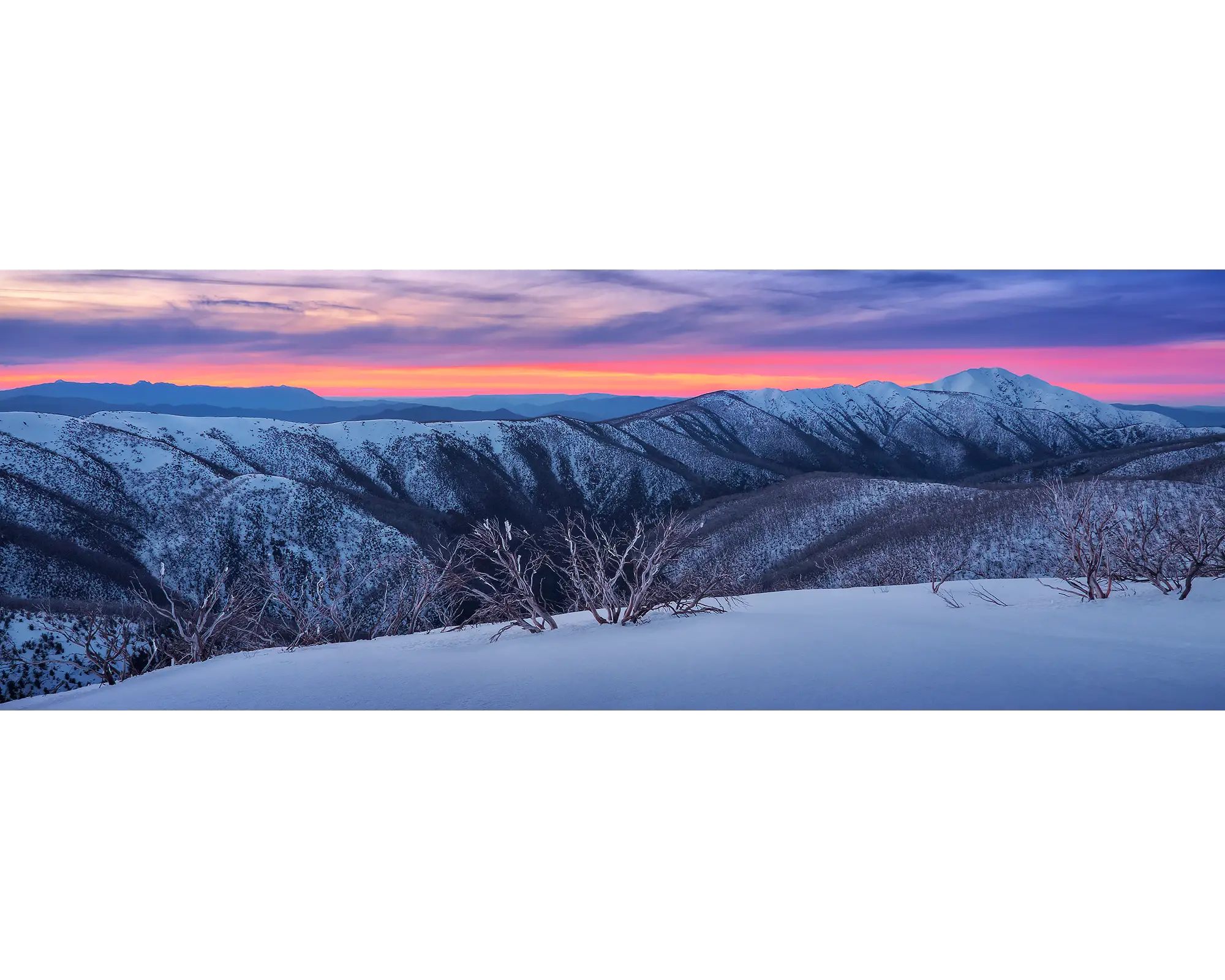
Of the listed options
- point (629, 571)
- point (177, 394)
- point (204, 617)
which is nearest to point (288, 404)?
point (177, 394)

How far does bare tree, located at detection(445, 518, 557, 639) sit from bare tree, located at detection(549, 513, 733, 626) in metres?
0.31

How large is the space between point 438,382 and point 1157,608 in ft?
24.2

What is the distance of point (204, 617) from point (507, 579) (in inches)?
144

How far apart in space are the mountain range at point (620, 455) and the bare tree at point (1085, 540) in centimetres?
78

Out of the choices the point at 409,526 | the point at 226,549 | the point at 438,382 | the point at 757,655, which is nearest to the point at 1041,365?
the point at 757,655

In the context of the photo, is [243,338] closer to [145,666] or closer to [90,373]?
[90,373]

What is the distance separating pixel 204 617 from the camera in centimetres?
663

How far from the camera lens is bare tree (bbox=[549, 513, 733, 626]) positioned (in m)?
5.59

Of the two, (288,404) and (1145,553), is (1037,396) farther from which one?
(288,404)

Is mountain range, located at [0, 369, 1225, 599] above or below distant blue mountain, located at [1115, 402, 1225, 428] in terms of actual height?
below

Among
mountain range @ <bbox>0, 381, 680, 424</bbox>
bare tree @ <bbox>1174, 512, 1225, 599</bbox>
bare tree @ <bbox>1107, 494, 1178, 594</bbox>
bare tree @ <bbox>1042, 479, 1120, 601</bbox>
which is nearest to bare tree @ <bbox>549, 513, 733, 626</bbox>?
mountain range @ <bbox>0, 381, 680, 424</bbox>

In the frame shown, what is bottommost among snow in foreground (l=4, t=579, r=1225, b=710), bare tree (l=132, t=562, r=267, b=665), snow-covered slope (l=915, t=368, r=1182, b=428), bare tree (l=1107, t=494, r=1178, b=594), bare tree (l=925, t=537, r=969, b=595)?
bare tree (l=132, t=562, r=267, b=665)

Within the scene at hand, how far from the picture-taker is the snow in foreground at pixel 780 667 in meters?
3.88

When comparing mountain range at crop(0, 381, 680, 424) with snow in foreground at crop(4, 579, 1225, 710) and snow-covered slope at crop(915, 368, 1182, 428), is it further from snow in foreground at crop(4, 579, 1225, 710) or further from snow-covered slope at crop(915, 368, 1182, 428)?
snow-covered slope at crop(915, 368, 1182, 428)
